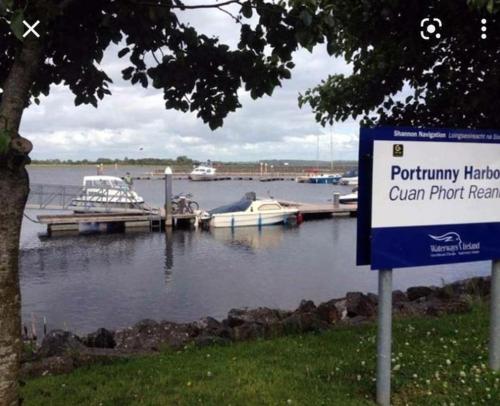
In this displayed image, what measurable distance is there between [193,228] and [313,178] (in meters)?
83.8

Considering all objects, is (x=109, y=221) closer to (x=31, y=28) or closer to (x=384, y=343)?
(x=384, y=343)

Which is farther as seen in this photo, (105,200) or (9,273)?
(105,200)

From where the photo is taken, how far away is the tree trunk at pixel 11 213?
3.45 metres

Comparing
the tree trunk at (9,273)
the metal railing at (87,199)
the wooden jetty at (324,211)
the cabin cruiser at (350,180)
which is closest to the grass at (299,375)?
the tree trunk at (9,273)

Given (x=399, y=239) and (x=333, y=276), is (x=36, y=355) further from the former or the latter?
(x=333, y=276)

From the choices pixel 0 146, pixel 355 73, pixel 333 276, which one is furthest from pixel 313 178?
pixel 0 146

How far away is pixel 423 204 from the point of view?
16.2 feet

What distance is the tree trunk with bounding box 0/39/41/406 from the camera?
11.3ft

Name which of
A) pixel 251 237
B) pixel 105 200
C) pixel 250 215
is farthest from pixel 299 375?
pixel 105 200

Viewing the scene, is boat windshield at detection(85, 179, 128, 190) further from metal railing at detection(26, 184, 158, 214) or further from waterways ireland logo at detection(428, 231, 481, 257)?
waterways ireland logo at detection(428, 231, 481, 257)

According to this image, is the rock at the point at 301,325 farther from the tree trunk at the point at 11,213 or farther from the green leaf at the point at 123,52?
the tree trunk at the point at 11,213

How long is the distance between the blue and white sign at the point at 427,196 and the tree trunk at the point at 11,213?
2405 millimetres

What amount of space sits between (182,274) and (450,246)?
63.1ft

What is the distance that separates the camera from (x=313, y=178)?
397 feet
